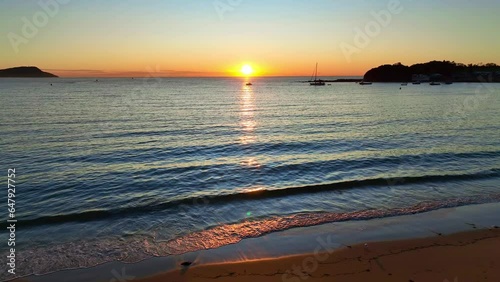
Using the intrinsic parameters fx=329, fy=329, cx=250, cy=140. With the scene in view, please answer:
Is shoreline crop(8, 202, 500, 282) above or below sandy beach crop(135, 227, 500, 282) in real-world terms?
below

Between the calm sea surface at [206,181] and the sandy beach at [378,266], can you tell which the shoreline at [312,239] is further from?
the calm sea surface at [206,181]

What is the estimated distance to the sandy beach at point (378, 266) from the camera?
26.2 ft

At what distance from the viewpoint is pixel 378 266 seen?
8516 mm

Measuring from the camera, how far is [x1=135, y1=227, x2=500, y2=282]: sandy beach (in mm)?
7973

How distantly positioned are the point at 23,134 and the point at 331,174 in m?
24.7

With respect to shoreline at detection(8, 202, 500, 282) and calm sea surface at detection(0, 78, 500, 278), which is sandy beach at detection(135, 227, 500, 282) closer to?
shoreline at detection(8, 202, 500, 282)

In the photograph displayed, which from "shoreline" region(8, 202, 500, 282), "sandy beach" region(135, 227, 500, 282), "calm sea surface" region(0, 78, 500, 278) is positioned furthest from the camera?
"calm sea surface" region(0, 78, 500, 278)

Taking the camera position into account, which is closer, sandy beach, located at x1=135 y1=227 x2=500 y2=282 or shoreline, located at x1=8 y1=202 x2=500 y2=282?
sandy beach, located at x1=135 y1=227 x2=500 y2=282

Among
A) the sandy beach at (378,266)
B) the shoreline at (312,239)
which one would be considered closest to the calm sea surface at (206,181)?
the shoreline at (312,239)

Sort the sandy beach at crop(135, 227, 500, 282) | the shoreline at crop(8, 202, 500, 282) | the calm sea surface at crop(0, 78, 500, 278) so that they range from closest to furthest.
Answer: the sandy beach at crop(135, 227, 500, 282) → the shoreline at crop(8, 202, 500, 282) → the calm sea surface at crop(0, 78, 500, 278)

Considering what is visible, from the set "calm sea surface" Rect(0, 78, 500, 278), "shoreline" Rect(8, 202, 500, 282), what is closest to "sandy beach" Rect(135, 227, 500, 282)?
"shoreline" Rect(8, 202, 500, 282)

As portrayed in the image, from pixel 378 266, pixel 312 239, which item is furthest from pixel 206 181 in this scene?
pixel 378 266

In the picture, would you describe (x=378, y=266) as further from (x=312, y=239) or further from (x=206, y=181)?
(x=206, y=181)

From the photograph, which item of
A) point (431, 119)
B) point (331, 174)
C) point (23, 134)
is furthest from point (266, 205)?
point (431, 119)
